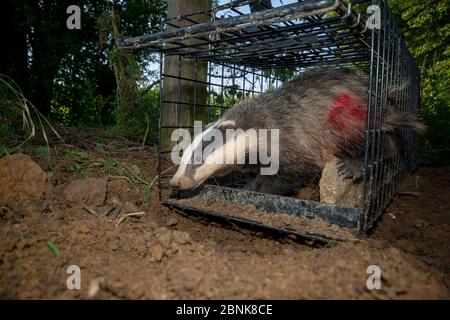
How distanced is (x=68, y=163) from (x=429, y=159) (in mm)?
4703

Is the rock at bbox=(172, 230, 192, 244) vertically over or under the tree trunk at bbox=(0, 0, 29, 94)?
under

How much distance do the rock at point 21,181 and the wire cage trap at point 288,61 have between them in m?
0.84

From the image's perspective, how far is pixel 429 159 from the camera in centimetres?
477

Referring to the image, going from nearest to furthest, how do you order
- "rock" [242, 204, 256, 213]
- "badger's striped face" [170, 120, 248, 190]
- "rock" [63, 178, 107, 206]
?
1. "rock" [63, 178, 107, 206]
2. "rock" [242, 204, 256, 213]
3. "badger's striped face" [170, 120, 248, 190]

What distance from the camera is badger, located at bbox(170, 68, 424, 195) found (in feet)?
8.70

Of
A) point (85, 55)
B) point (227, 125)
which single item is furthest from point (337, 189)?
point (85, 55)

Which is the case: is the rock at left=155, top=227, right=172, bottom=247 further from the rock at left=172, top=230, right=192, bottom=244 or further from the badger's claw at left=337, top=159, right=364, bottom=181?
the badger's claw at left=337, top=159, right=364, bottom=181

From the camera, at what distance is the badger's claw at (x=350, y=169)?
2539 millimetres

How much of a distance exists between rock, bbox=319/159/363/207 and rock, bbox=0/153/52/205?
74.9 inches

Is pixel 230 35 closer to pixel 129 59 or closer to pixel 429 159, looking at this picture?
pixel 129 59

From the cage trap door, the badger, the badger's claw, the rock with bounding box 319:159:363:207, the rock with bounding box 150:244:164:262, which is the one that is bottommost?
the rock with bounding box 150:244:164:262

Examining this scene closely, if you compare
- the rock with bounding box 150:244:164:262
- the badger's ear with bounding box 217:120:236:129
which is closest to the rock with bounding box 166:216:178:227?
the rock with bounding box 150:244:164:262

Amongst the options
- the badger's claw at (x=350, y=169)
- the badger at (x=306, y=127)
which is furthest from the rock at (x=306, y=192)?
the badger's claw at (x=350, y=169)
